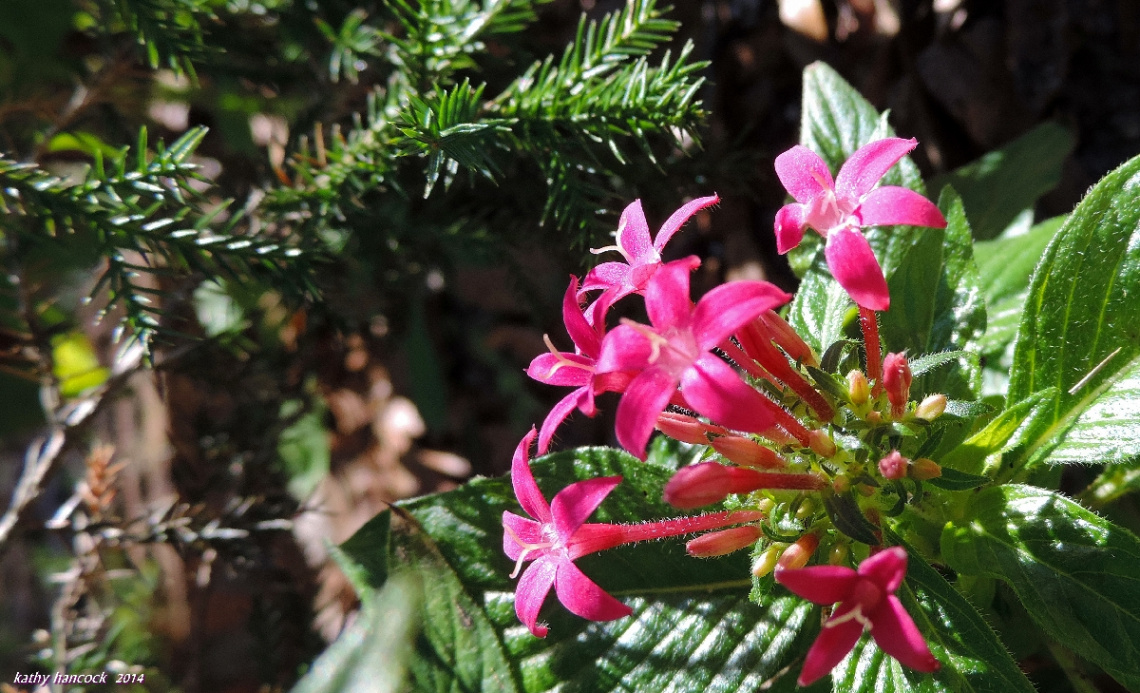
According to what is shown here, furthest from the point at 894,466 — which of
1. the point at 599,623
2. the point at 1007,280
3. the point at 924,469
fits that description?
the point at 1007,280

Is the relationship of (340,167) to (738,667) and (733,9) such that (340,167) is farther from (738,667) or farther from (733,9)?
(733,9)

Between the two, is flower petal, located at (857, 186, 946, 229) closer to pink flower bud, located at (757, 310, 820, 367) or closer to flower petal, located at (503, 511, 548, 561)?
pink flower bud, located at (757, 310, 820, 367)

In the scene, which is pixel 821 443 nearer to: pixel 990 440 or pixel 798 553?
pixel 798 553

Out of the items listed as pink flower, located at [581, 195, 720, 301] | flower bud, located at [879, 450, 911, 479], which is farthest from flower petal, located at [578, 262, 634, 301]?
flower bud, located at [879, 450, 911, 479]

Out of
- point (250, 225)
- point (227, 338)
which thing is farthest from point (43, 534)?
point (250, 225)

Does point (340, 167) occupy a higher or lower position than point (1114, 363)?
higher

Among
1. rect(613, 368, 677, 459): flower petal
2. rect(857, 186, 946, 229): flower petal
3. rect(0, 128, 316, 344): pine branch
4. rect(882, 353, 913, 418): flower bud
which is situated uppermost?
rect(0, 128, 316, 344): pine branch
